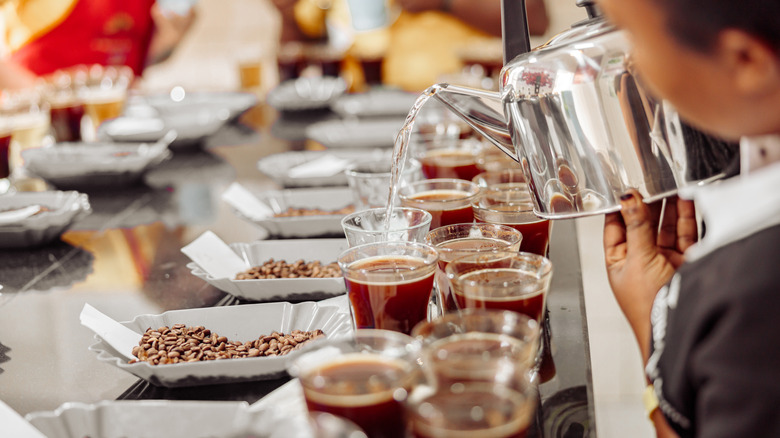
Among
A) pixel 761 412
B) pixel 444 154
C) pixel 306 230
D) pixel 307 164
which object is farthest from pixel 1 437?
pixel 307 164

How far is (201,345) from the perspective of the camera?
1056mm

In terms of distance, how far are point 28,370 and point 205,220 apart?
0.75 metres

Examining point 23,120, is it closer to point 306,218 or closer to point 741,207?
point 306,218

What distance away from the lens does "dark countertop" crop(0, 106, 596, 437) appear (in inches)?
39.1

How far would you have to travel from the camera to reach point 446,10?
4.20 metres

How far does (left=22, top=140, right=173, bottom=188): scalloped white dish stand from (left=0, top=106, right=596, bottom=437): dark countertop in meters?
0.04

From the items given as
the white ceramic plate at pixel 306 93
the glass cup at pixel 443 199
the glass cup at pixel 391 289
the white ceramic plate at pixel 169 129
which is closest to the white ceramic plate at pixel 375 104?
the white ceramic plate at pixel 306 93

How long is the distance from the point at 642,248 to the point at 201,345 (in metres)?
0.60

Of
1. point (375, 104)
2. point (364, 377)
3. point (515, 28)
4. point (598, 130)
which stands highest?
point (515, 28)

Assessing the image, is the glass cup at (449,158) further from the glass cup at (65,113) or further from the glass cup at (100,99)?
the glass cup at (100,99)

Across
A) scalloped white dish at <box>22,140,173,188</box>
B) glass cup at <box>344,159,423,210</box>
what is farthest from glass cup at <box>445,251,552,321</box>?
scalloped white dish at <box>22,140,173,188</box>

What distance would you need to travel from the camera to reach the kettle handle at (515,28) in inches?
46.9

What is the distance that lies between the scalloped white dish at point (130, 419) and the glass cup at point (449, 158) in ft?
3.16

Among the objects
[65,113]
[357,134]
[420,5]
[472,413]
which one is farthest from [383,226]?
[420,5]
